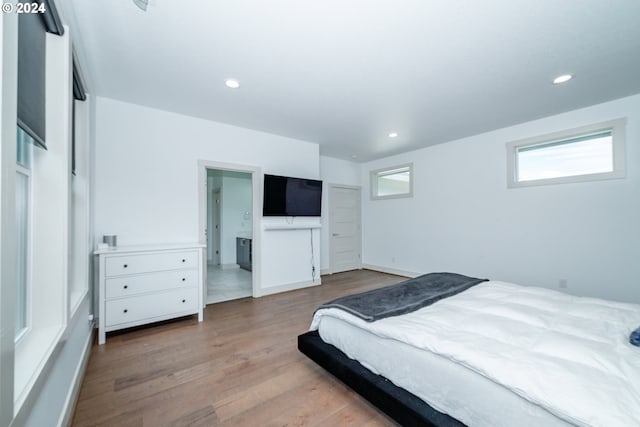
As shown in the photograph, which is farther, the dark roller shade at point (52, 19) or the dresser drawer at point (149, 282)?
the dresser drawer at point (149, 282)

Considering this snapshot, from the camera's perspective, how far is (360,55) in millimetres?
2109

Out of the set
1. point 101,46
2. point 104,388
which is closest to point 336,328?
point 104,388

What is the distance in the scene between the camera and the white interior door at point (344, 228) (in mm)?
5664

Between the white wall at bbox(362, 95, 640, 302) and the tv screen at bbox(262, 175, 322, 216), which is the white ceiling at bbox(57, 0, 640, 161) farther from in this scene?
the tv screen at bbox(262, 175, 322, 216)

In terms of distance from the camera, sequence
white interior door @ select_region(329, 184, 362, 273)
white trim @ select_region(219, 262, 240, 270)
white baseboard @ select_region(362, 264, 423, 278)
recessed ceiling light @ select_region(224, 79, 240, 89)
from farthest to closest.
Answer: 1. white trim @ select_region(219, 262, 240, 270)
2. white interior door @ select_region(329, 184, 362, 273)
3. white baseboard @ select_region(362, 264, 423, 278)
4. recessed ceiling light @ select_region(224, 79, 240, 89)

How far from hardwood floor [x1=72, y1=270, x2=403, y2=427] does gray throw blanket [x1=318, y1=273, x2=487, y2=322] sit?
58 cm

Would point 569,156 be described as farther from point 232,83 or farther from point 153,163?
point 153,163

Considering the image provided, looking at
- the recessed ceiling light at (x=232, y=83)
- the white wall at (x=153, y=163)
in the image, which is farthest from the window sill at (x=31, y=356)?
the recessed ceiling light at (x=232, y=83)

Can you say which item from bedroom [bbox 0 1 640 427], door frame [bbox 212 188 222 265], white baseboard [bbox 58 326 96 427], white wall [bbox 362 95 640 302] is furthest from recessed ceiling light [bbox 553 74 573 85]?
door frame [bbox 212 188 222 265]

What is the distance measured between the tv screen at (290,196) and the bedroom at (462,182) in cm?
28

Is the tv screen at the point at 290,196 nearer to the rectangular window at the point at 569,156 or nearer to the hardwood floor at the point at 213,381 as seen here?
the hardwood floor at the point at 213,381

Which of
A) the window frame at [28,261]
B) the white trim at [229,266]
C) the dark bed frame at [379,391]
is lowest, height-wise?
the white trim at [229,266]

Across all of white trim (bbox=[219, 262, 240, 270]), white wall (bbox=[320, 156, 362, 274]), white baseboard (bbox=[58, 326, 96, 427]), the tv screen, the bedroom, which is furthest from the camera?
white trim (bbox=[219, 262, 240, 270])

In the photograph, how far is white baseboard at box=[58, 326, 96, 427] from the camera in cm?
142
